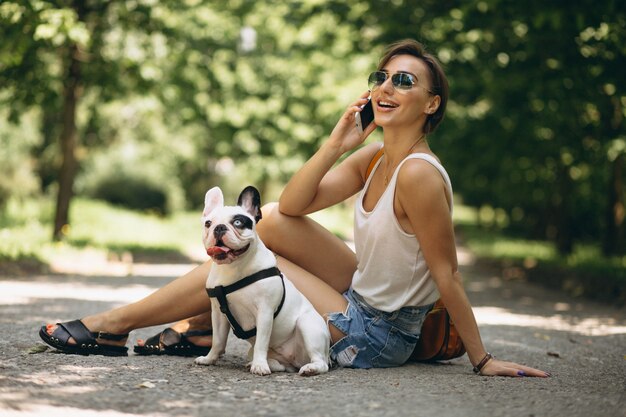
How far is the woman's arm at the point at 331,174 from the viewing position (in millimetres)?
4879

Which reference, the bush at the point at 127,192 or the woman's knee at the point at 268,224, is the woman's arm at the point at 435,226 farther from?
the bush at the point at 127,192

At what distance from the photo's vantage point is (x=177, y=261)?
16.4m

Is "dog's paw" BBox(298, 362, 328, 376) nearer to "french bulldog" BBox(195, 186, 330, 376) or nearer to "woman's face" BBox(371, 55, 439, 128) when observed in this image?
"french bulldog" BBox(195, 186, 330, 376)

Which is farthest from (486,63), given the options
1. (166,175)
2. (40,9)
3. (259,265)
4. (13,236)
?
(166,175)

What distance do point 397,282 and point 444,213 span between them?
49 cm

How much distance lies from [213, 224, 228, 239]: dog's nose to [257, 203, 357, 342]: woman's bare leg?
0.61m

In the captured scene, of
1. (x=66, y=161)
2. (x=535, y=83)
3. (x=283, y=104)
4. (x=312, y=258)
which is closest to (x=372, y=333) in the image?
(x=312, y=258)

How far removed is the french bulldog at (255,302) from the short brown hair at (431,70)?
1161mm

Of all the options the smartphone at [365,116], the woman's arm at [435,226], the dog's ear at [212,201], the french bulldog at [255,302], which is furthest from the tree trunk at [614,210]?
the dog's ear at [212,201]

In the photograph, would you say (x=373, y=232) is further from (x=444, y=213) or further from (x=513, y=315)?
(x=513, y=315)

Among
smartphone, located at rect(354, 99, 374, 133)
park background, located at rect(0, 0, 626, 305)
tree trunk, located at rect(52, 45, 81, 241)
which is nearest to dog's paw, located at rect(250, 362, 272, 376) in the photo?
smartphone, located at rect(354, 99, 374, 133)

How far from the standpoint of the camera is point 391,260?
4656 millimetres

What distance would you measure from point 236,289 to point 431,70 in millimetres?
1716

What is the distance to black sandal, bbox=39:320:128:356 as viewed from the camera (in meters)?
4.79
